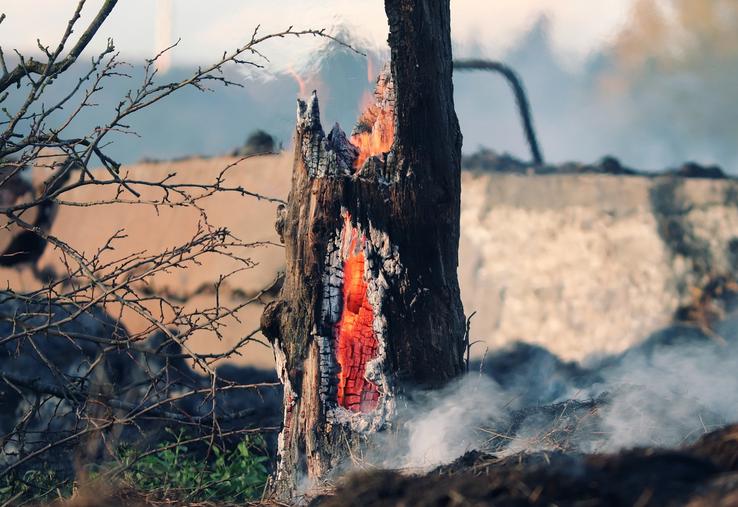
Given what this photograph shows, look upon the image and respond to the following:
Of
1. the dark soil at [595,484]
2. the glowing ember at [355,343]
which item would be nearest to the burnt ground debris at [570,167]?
the glowing ember at [355,343]

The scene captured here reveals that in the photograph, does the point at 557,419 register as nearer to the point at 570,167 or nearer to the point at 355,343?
the point at 355,343

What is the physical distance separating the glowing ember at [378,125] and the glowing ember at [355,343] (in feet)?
1.97

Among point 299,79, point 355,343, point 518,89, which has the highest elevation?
point 518,89

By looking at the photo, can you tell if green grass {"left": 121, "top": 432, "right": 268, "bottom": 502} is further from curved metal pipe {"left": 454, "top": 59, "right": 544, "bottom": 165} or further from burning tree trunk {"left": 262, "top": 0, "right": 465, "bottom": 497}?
curved metal pipe {"left": 454, "top": 59, "right": 544, "bottom": 165}

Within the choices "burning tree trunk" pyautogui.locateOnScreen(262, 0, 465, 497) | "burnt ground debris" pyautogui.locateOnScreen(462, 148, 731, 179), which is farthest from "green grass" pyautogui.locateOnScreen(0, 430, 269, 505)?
"burnt ground debris" pyautogui.locateOnScreen(462, 148, 731, 179)

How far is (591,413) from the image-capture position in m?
4.29

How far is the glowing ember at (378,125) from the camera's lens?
4520mm

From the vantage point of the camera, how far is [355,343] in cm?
455

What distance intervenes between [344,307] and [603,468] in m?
2.10

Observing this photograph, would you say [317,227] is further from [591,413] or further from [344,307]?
[591,413]

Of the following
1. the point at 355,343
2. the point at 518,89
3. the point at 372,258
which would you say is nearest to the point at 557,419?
the point at 355,343

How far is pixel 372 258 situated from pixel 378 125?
70cm

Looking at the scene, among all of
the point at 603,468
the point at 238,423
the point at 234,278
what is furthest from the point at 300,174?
the point at 234,278

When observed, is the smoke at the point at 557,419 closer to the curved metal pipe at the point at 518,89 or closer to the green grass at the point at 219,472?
the green grass at the point at 219,472
